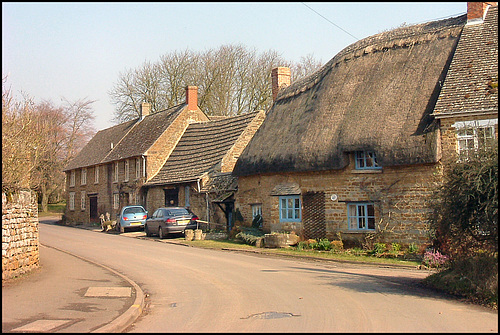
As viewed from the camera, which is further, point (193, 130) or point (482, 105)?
point (193, 130)

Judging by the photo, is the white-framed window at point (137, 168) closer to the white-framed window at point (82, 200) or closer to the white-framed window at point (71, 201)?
the white-framed window at point (82, 200)

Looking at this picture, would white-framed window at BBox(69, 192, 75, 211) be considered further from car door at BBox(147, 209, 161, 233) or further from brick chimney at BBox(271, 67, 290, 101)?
brick chimney at BBox(271, 67, 290, 101)

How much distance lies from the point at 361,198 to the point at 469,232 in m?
9.50

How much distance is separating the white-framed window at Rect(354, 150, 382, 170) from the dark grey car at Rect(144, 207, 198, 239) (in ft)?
33.7

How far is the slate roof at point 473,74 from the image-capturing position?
18141 millimetres

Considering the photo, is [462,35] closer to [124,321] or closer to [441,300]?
[441,300]

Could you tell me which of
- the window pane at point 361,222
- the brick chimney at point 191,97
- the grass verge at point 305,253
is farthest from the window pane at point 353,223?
the brick chimney at point 191,97

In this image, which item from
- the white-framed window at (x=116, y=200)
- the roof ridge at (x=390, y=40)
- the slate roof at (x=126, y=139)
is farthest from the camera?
the white-framed window at (x=116, y=200)

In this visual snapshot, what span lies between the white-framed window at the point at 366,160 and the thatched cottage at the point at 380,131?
4cm

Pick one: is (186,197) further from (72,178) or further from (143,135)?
(72,178)

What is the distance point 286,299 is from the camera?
10.9m

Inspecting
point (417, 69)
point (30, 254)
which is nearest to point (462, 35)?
→ point (417, 69)

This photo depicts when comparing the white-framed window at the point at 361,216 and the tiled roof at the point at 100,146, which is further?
the tiled roof at the point at 100,146

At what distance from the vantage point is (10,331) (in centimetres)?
791
